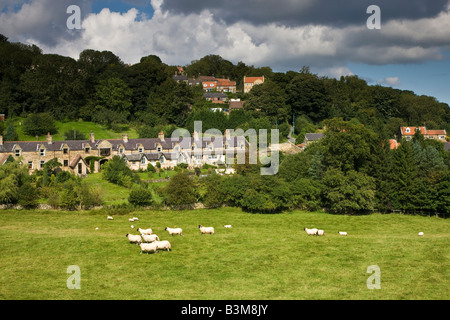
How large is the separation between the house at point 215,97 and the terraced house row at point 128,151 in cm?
3130

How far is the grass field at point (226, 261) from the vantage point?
64.8ft

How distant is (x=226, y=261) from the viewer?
24219mm

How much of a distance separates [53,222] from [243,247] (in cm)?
1898

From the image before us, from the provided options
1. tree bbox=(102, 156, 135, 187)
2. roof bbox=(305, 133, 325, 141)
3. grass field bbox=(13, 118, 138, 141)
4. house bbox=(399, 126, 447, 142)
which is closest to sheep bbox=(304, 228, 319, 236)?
tree bbox=(102, 156, 135, 187)

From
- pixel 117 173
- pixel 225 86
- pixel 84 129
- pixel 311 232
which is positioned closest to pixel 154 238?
pixel 311 232

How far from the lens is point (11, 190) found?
133ft

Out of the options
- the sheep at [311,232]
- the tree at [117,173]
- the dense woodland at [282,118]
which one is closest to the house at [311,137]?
the dense woodland at [282,118]

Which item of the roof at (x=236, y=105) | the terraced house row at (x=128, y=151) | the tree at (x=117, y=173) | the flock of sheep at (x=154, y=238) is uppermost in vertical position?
the roof at (x=236, y=105)

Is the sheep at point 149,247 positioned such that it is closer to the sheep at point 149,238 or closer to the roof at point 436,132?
the sheep at point 149,238

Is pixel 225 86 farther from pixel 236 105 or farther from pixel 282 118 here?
pixel 282 118

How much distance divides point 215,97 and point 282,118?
78.4 feet

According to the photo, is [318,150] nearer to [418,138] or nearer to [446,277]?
[418,138]

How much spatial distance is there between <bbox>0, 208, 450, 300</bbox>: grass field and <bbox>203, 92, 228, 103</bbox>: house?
64143mm
